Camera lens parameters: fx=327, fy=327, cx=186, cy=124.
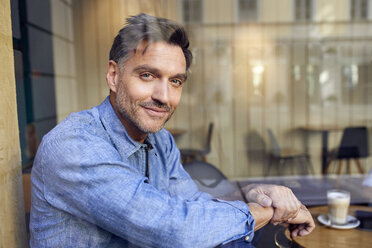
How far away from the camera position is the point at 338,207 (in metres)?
1.61

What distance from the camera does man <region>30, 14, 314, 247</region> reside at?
2.78 feet

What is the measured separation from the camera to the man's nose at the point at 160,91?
1.02 metres

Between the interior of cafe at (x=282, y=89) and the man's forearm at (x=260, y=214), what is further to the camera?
the interior of cafe at (x=282, y=89)

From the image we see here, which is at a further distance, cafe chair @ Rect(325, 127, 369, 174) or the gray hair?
cafe chair @ Rect(325, 127, 369, 174)

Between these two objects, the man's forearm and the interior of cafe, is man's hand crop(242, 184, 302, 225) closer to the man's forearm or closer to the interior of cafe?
the man's forearm

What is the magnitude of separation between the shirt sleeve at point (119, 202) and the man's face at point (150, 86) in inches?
7.2

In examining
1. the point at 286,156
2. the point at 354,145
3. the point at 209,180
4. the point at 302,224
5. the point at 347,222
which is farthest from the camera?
the point at 286,156

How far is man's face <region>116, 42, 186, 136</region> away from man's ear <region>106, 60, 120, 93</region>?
2 cm

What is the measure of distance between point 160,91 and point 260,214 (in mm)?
497

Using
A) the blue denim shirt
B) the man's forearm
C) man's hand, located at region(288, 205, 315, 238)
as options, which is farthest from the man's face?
man's hand, located at region(288, 205, 315, 238)

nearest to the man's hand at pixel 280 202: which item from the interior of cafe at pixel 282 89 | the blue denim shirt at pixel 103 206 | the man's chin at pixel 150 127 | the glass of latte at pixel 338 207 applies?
the blue denim shirt at pixel 103 206

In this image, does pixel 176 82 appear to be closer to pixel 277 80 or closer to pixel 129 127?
pixel 129 127

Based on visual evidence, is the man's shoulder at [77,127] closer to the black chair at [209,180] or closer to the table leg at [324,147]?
the black chair at [209,180]

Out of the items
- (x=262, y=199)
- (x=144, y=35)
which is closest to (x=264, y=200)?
(x=262, y=199)
